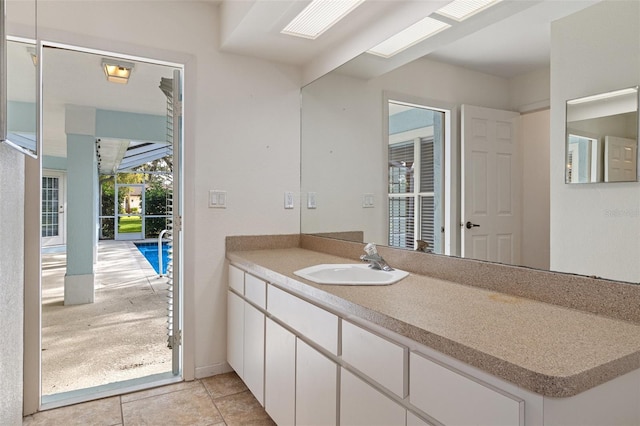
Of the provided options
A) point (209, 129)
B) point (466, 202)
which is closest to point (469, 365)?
point (466, 202)

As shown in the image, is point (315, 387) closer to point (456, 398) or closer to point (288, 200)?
point (456, 398)

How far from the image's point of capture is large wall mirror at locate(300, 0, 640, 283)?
3.81 ft

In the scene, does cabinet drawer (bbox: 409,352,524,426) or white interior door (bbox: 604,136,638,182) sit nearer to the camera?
cabinet drawer (bbox: 409,352,524,426)

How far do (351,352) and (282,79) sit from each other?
6.75ft

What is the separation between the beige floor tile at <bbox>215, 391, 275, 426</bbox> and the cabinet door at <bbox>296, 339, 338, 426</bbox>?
0.52 meters

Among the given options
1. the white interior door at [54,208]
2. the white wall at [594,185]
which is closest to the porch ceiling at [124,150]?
the white interior door at [54,208]

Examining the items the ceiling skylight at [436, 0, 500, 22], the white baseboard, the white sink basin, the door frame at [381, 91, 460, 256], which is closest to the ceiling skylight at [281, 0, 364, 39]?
the ceiling skylight at [436, 0, 500, 22]

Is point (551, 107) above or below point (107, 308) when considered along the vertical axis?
above

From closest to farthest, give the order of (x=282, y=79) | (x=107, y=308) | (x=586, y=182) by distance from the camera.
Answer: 1. (x=586, y=182)
2. (x=282, y=79)
3. (x=107, y=308)

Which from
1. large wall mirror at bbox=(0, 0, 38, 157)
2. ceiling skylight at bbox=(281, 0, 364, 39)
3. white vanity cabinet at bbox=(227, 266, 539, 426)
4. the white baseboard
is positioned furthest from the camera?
the white baseboard

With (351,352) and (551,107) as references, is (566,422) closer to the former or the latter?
(351,352)

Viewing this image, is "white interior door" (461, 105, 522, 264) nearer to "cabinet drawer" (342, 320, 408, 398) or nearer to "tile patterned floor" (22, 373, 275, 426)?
"cabinet drawer" (342, 320, 408, 398)

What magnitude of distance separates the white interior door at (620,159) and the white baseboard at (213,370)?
2333mm

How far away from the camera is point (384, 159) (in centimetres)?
216
